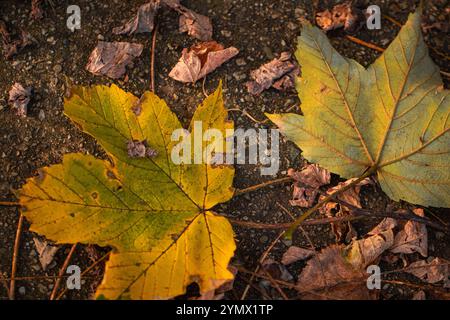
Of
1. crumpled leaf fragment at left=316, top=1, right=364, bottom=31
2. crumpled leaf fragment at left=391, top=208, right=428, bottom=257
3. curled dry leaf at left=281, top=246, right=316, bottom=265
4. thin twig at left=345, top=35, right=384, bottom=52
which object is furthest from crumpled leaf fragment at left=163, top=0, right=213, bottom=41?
crumpled leaf fragment at left=391, top=208, right=428, bottom=257

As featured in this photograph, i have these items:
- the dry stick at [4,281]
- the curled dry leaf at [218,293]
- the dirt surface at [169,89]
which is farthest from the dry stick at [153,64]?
the dry stick at [4,281]

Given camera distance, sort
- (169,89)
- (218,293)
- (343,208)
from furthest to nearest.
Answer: (169,89), (343,208), (218,293)

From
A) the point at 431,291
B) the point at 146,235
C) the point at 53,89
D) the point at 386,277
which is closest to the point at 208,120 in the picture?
the point at 146,235

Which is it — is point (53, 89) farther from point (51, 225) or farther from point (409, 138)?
point (409, 138)

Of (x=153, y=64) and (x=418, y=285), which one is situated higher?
(x=153, y=64)

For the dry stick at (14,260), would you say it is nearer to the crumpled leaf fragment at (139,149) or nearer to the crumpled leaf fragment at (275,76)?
the crumpled leaf fragment at (139,149)

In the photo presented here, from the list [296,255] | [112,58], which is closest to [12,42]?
[112,58]

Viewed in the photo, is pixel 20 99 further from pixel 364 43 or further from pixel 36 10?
pixel 364 43
